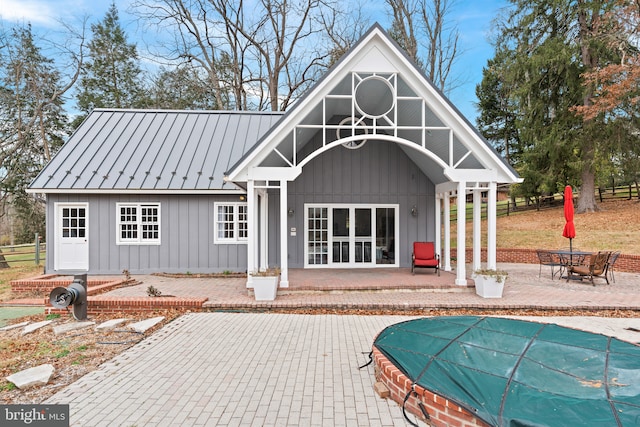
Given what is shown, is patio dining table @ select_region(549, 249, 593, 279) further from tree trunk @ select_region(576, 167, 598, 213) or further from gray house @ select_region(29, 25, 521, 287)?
tree trunk @ select_region(576, 167, 598, 213)

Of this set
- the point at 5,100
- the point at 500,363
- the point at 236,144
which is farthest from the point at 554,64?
the point at 5,100

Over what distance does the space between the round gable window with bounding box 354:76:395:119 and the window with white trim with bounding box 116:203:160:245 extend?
6.90m

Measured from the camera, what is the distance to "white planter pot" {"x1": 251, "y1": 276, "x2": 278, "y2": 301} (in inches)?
299

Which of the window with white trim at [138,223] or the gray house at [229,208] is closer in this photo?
the gray house at [229,208]

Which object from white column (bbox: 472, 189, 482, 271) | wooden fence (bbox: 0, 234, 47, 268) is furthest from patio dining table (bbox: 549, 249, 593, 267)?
wooden fence (bbox: 0, 234, 47, 268)

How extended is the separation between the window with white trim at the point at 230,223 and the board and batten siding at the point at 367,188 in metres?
0.91

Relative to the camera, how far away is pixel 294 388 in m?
4.03

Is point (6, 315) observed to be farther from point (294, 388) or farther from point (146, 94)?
point (146, 94)

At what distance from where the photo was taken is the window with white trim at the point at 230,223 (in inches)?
445

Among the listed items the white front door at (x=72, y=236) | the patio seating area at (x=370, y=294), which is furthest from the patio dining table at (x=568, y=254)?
the white front door at (x=72, y=236)

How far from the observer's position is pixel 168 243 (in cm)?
1120

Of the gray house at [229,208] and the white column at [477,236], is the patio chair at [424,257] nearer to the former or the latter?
the gray house at [229,208]

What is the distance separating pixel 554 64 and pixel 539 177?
575cm

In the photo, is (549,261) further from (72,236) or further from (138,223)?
(72,236)
